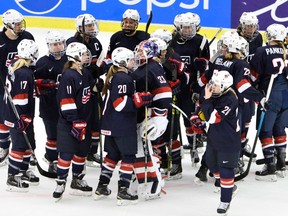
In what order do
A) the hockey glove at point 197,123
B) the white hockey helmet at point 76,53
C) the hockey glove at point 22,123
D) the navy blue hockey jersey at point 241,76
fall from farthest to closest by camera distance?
1. the navy blue hockey jersey at point 241,76
2. the hockey glove at point 197,123
3. the hockey glove at point 22,123
4. the white hockey helmet at point 76,53

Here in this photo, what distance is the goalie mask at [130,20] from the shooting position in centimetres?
824

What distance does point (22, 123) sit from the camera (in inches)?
277

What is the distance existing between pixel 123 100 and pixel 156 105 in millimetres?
345

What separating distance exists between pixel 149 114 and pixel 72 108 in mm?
650

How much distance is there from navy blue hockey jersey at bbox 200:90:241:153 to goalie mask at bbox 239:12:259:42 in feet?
5.02

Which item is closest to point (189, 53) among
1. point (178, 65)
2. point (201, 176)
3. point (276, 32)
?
point (178, 65)

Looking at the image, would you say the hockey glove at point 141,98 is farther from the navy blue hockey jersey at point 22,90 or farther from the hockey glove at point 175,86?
the navy blue hockey jersey at point 22,90

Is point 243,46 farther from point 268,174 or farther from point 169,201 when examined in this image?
point 169,201

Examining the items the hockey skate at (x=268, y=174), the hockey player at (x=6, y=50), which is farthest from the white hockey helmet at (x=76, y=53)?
the hockey skate at (x=268, y=174)

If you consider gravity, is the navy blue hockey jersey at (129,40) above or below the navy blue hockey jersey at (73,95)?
above

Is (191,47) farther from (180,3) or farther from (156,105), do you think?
(180,3)

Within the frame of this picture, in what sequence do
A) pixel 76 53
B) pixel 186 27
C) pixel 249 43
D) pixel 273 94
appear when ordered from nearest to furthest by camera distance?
pixel 76 53 < pixel 273 94 < pixel 186 27 < pixel 249 43

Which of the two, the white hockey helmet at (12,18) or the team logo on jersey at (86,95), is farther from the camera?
the white hockey helmet at (12,18)

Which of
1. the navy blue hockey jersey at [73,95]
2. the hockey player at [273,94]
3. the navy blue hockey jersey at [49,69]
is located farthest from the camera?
the hockey player at [273,94]
